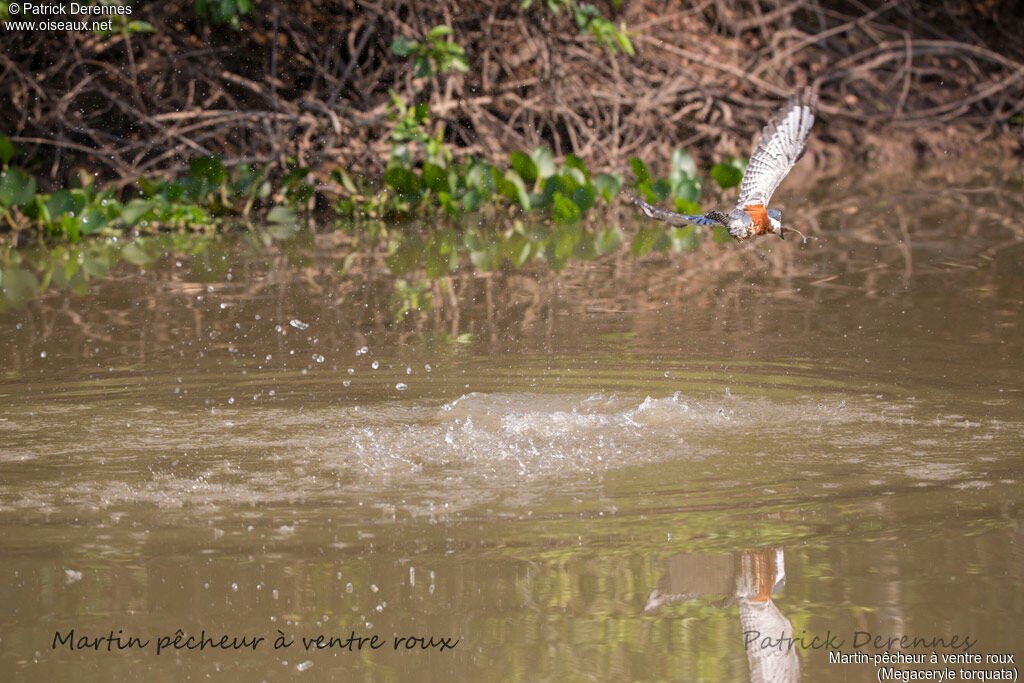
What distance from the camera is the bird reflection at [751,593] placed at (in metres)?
2.21

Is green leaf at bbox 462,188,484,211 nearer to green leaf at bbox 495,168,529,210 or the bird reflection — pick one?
green leaf at bbox 495,168,529,210

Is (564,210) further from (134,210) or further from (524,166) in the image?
(134,210)

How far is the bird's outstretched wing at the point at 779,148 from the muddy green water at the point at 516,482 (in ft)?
2.22

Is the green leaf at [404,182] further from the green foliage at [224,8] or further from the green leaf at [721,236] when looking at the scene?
the green leaf at [721,236]

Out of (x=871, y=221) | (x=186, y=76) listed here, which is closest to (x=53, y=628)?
(x=871, y=221)

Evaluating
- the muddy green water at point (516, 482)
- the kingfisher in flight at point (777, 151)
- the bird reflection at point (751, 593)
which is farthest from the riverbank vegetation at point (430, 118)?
the bird reflection at point (751, 593)

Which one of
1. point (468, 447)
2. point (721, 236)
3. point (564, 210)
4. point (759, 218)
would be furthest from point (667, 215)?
Result: point (564, 210)

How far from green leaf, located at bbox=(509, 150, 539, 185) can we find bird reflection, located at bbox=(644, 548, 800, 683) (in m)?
5.77

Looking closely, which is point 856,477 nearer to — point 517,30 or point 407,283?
point 407,283

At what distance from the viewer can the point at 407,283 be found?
20.3 feet

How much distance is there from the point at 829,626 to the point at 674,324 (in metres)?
2.85

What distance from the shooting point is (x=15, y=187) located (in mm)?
7508

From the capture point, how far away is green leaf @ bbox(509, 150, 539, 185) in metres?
8.24

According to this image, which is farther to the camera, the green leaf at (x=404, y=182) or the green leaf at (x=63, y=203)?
the green leaf at (x=404, y=182)
